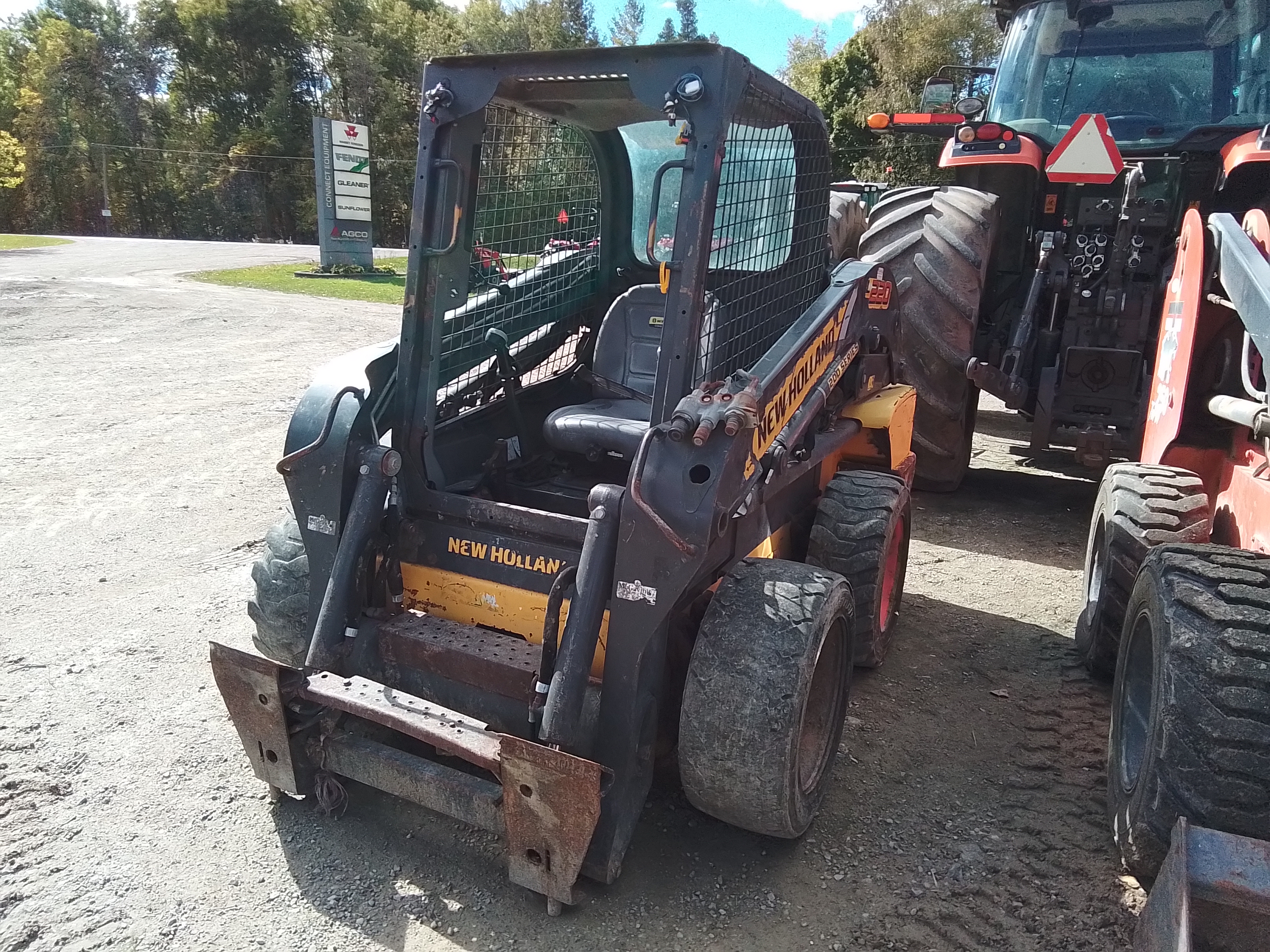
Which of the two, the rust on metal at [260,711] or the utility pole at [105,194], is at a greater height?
the utility pole at [105,194]

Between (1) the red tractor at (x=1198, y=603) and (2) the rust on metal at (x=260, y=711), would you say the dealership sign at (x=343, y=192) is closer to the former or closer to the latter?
(2) the rust on metal at (x=260, y=711)

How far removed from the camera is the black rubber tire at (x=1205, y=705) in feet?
6.84

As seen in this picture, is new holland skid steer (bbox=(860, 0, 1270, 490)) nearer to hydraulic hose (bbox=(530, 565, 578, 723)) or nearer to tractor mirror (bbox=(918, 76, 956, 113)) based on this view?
tractor mirror (bbox=(918, 76, 956, 113))

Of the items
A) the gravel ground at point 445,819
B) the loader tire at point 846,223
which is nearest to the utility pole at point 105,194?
the loader tire at point 846,223

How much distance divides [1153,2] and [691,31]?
68.6m

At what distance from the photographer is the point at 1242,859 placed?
1844 mm

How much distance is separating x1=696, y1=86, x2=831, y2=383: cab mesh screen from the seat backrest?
0.47 meters

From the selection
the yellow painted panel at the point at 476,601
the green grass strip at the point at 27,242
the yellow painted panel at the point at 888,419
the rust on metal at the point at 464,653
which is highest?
the green grass strip at the point at 27,242

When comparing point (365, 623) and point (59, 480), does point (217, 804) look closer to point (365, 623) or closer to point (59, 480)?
point (365, 623)

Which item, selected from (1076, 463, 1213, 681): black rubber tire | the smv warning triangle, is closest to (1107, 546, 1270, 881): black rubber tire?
(1076, 463, 1213, 681): black rubber tire

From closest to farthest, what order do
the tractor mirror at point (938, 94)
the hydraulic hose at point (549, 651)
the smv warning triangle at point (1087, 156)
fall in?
the hydraulic hose at point (549, 651), the smv warning triangle at point (1087, 156), the tractor mirror at point (938, 94)

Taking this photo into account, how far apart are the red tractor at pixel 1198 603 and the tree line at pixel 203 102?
40.2 meters

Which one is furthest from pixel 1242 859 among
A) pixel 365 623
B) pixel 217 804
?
pixel 217 804

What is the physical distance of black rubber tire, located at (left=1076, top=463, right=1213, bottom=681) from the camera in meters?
3.21
